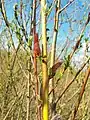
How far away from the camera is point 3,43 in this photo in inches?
205

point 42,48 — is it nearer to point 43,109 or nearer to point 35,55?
point 35,55

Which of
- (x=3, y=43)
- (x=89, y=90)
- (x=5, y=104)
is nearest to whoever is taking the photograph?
(x=3, y=43)

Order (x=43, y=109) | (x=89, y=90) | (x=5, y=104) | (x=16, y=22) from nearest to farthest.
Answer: (x=43, y=109) < (x=16, y=22) < (x=5, y=104) < (x=89, y=90)

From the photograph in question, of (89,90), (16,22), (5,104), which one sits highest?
(89,90)

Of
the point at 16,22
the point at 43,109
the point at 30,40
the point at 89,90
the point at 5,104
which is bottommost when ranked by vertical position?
the point at 43,109

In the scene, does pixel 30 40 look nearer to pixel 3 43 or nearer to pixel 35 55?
pixel 35 55

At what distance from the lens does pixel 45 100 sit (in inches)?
30.8

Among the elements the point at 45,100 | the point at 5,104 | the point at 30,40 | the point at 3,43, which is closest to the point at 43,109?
the point at 45,100

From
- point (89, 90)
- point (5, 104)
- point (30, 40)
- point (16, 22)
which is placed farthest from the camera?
→ point (89, 90)

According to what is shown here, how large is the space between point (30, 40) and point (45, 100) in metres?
0.28

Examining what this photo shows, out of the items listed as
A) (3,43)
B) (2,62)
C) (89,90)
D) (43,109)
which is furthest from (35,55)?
Result: (89,90)

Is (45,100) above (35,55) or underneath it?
underneath

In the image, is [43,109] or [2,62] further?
[2,62]

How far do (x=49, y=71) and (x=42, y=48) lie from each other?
0.23 feet
